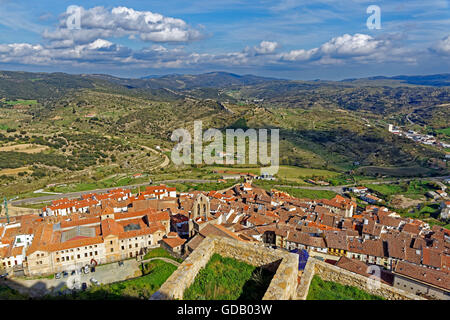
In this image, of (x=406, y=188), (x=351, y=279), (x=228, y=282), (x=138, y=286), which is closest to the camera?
(x=228, y=282)

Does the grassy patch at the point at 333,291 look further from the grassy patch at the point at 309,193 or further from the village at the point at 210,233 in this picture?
the grassy patch at the point at 309,193

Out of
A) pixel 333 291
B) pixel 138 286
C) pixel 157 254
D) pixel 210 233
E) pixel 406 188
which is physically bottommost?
pixel 406 188

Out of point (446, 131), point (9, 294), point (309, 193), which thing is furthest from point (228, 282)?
point (446, 131)

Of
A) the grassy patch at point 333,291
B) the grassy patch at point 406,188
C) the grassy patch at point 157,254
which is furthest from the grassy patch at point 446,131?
the grassy patch at point 333,291

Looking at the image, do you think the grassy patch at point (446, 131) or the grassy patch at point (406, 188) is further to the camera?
the grassy patch at point (446, 131)

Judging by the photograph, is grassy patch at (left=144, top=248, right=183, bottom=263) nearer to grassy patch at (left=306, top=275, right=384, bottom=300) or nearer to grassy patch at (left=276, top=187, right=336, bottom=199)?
grassy patch at (left=306, top=275, right=384, bottom=300)

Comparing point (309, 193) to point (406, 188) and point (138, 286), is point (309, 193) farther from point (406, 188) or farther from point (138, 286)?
point (138, 286)
